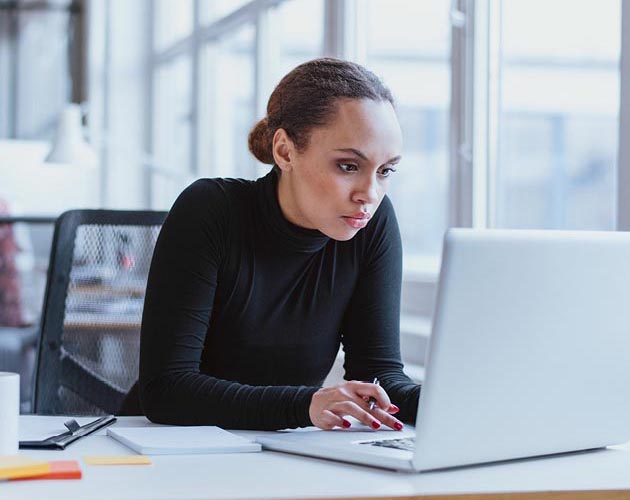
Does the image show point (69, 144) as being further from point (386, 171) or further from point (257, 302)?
point (386, 171)

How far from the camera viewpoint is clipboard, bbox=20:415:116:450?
1.31 metres

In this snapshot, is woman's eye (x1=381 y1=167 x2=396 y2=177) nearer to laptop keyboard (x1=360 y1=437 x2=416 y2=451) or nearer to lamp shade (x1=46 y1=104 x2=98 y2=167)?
laptop keyboard (x1=360 y1=437 x2=416 y2=451)

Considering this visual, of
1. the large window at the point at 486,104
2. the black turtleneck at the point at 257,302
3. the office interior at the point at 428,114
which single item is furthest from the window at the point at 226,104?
the black turtleneck at the point at 257,302

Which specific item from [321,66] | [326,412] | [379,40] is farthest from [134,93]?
[326,412]

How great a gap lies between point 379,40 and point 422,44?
246 mm

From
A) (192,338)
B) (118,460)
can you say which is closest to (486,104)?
(192,338)

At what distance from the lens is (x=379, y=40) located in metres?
3.26

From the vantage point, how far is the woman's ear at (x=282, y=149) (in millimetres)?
1757

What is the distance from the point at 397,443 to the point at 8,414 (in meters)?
0.47

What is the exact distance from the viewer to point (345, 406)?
1.40 metres

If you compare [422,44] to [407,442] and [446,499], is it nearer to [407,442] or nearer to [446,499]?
[407,442]

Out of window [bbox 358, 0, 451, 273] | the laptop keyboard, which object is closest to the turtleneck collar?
the laptop keyboard

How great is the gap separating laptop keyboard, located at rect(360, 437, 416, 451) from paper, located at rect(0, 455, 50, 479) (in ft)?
1.30

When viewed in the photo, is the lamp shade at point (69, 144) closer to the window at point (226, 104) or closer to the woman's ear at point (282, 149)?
the window at point (226, 104)
